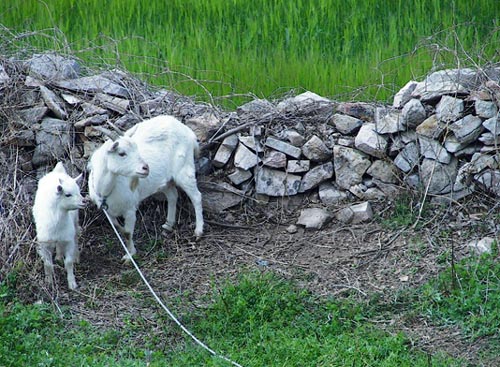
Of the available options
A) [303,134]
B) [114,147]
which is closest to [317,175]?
[303,134]

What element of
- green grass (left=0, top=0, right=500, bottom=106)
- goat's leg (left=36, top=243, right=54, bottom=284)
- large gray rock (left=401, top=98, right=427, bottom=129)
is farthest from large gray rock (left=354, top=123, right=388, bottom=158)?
goat's leg (left=36, top=243, right=54, bottom=284)

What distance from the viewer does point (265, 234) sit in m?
8.72

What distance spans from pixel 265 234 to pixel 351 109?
1537mm

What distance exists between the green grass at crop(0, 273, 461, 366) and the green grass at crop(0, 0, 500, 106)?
9.38 feet

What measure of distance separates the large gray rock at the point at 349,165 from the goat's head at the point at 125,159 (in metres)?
1.95

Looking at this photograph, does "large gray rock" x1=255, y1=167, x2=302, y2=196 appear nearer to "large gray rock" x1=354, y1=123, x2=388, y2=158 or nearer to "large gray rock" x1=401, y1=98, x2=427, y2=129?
"large gray rock" x1=354, y1=123, x2=388, y2=158

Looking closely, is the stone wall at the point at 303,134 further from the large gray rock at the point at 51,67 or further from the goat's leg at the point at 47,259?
the goat's leg at the point at 47,259

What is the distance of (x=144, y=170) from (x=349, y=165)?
2091 mm

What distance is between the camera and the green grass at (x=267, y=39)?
9859 mm

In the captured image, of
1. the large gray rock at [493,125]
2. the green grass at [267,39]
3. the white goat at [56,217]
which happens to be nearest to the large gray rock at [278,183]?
the green grass at [267,39]

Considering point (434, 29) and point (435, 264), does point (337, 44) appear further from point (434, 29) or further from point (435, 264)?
point (435, 264)

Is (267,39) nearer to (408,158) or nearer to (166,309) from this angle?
(408,158)

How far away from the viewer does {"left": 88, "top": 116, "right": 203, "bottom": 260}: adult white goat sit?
8.00 metres

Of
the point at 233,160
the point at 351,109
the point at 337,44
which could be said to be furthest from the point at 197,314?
the point at 337,44
